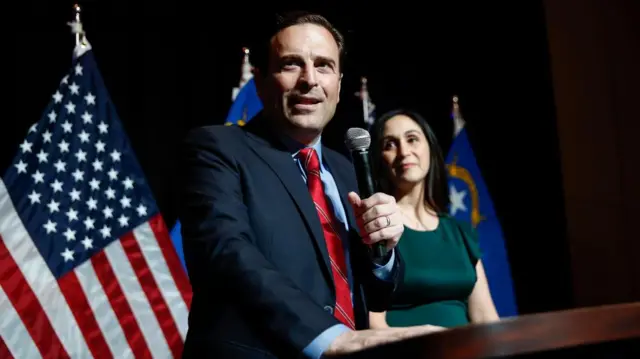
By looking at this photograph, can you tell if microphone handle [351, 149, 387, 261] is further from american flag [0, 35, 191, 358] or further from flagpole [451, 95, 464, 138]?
flagpole [451, 95, 464, 138]

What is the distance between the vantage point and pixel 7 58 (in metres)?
2.61

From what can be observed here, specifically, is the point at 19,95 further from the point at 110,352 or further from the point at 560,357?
the point at 560,357

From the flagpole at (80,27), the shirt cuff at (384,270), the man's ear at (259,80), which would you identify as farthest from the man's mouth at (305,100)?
the flagpole at (80,27)

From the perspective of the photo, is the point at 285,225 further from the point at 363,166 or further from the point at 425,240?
the point at 425,240

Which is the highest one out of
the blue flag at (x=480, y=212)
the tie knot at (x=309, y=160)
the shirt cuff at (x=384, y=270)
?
the tie knot at (x=309, y=160)

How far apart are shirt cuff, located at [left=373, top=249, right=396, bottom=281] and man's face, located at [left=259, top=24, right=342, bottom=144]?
287mm

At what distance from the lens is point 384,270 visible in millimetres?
1353

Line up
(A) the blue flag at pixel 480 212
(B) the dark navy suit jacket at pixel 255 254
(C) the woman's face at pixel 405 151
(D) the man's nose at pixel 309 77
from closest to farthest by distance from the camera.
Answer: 1. (B) the dark navy suit jacket at pixel 255 254
2. (D) the man's nose at pixel 309 77
3. (C) the woman's face at pixel 405 151
4. (A) the blue flag at pixel 480 212

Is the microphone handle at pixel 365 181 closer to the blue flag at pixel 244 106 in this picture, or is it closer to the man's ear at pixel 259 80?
the man's ear at pixel 259 80

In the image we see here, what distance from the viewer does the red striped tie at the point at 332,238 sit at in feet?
4.17

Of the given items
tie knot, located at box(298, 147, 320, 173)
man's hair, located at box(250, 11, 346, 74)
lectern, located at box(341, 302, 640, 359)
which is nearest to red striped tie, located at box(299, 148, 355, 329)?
tie knot, located at box(298, 147, 320, 173)

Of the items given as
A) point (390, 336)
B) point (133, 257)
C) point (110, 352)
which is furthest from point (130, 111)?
point (390, 336)

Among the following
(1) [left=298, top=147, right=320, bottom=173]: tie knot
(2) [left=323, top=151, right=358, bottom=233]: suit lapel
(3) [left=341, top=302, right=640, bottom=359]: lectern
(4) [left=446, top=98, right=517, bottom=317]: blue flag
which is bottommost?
(4) [left=446, top=98, right=517, bottom=317]: blue flag

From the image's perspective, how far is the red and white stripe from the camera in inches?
87.0
